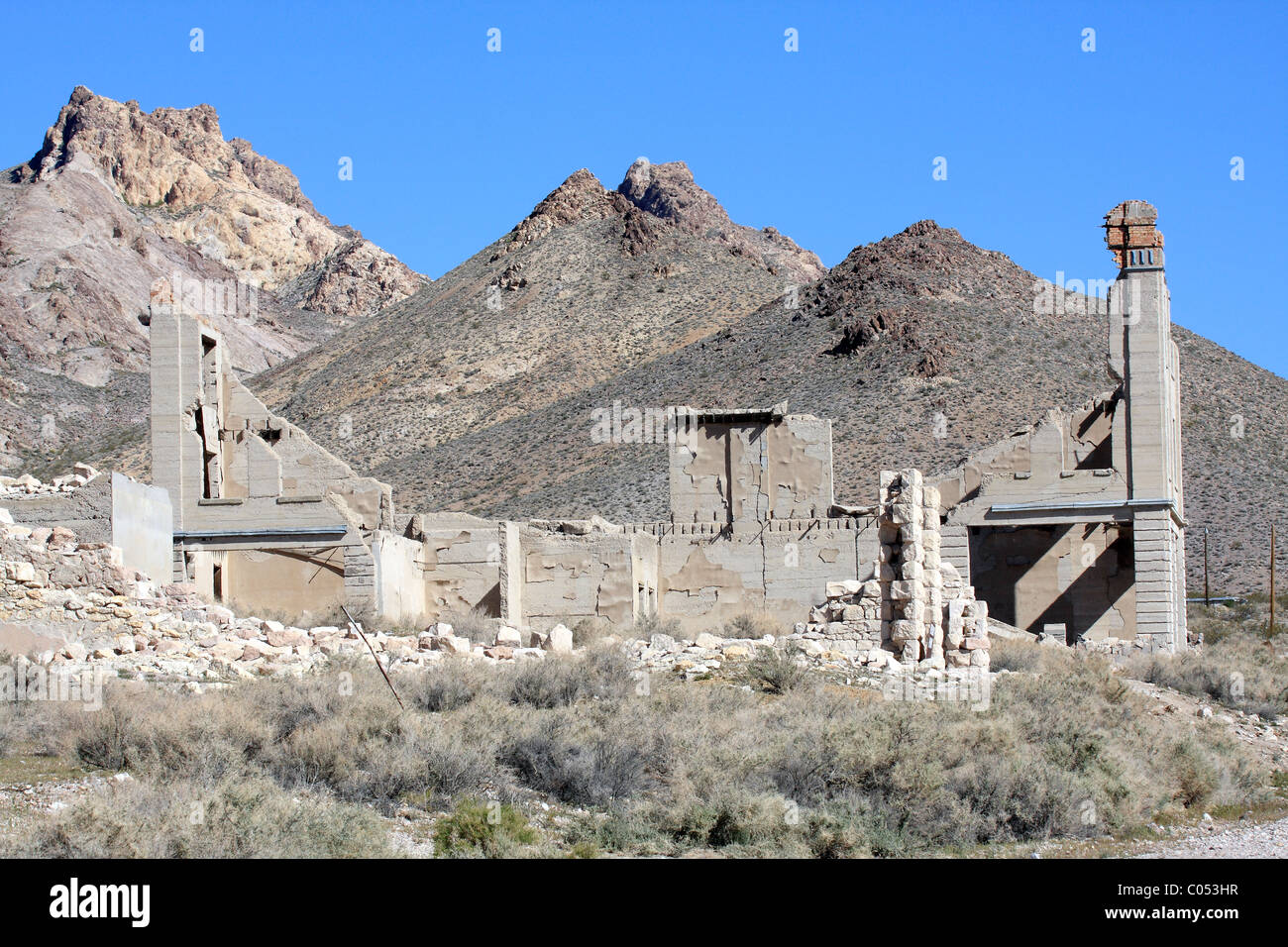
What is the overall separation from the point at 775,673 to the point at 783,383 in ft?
171

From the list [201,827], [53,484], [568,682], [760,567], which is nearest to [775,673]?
[568,682]

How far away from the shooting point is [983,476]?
31.9 metres

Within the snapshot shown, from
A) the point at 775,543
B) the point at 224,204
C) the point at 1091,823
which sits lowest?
the point at 1091,823

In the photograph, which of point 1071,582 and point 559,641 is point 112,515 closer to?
point 559,641

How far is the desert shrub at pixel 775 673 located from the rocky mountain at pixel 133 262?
A: 212 feet

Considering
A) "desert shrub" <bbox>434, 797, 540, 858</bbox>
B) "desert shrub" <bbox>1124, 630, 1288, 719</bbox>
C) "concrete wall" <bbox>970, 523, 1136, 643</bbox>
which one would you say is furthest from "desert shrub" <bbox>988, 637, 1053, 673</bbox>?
"desert shrub" <bbox>434, 797, 540, 858</bbox>

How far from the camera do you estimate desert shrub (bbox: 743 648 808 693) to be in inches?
737

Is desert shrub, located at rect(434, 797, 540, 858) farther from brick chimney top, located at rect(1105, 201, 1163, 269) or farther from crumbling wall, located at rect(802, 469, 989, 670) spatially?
brick chimney top, located at rect(1105, 201, 1163, 269)

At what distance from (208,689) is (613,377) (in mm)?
66304

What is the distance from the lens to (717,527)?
103ft
